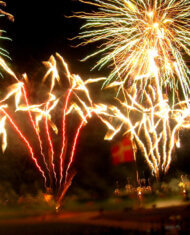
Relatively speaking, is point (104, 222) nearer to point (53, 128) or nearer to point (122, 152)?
point (53, 128)

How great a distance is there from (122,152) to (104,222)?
17.3 ft

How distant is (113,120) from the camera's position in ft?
38.6

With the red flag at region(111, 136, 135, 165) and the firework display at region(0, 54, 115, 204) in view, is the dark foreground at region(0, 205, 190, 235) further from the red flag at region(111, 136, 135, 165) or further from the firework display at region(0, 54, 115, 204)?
the red flag at region(111, 136, 135, 165)

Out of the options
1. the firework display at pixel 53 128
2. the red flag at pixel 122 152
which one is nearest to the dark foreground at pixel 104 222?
the firework display at pixel 53 128

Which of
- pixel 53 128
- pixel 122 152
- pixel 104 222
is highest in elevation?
pixel 53 128

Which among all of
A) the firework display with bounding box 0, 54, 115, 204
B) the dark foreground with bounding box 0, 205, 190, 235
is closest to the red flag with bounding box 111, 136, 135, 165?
the firework display with bounding box 0, 54, 115, 204

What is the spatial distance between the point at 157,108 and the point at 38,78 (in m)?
4.49

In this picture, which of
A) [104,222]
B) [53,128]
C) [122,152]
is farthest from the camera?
[122,152]

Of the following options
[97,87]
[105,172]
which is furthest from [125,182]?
[97,87]

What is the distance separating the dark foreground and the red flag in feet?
13.4

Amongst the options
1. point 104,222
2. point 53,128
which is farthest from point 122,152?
point 104,222

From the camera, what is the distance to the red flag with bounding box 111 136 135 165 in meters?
11.1

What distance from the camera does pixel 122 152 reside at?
11367mm

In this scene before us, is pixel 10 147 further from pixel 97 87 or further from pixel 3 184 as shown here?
pixel 97 87
